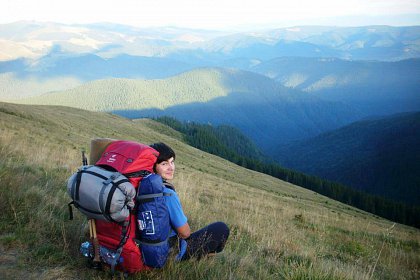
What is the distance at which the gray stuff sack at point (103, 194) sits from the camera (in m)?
4.37

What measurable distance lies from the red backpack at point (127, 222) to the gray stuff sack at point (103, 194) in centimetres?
21

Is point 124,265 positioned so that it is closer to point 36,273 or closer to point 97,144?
point 36,273

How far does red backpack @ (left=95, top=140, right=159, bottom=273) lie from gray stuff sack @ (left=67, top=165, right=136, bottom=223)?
0.69ft

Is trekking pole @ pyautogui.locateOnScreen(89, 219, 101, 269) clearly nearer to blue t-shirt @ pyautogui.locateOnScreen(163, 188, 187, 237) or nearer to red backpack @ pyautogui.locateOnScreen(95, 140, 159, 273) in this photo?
red backpack @ pyautogui.locateOnScreen(95, 140, 159, 273)

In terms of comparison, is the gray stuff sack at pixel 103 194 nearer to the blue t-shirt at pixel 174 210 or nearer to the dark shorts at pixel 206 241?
the blue t-shirt at pixel 174 210

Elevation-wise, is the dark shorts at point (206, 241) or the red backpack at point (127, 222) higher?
the red backpack at point (127, 222)

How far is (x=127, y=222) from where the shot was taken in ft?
15.4

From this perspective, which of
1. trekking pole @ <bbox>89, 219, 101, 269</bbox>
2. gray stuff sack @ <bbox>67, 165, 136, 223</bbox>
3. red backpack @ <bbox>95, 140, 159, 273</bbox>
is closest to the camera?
gray stuff sack @ <bbox>67, 165, 136, 223</bbox>

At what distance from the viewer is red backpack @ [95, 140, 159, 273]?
4.75 m

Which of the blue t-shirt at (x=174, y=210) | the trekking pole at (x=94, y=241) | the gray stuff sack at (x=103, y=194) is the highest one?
the gray stuff sack at (x=103, y=194)

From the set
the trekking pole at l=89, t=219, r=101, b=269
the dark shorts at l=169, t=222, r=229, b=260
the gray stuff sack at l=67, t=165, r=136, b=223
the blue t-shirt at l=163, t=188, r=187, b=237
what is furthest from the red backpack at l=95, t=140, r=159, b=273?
the dark shorts at l=169, t=222, r=229, b=260

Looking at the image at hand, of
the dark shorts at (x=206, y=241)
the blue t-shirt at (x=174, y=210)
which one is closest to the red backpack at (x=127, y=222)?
the blue t-shirt at (x=174, y=210)

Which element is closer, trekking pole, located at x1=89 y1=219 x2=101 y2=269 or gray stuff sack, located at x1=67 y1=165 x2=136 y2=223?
gray stuff sack, located at x1=67 y1=165 x2=136 y2=223

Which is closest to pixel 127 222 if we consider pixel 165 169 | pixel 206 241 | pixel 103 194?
pixel 103 194
